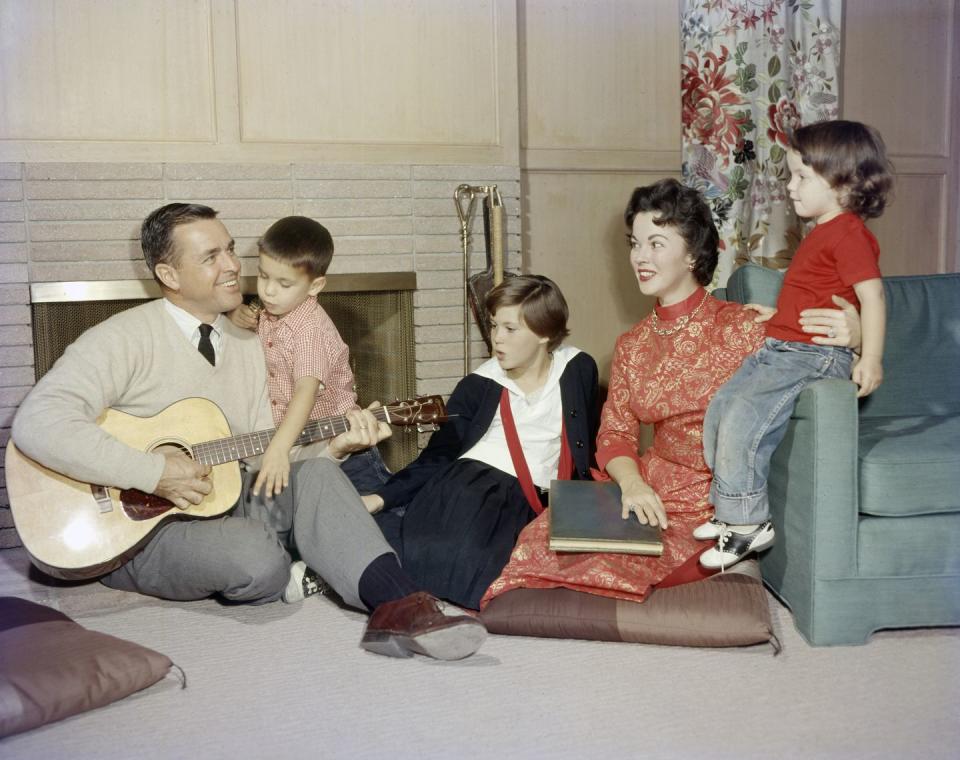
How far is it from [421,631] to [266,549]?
1.58 ft

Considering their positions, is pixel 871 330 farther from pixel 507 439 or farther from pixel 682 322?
pixel 507 439

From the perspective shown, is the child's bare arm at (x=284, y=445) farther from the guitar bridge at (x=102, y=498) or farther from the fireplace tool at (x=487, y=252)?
the fireplace tool at (x=487, y=252)

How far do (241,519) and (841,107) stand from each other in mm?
2816

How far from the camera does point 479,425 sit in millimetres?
2553

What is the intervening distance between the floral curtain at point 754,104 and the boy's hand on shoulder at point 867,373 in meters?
1.35

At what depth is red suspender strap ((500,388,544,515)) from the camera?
97.6 inches

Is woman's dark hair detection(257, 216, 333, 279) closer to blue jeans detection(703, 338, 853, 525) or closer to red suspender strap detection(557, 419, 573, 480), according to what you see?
red suspender strap detection(557, 419, 573, 480)

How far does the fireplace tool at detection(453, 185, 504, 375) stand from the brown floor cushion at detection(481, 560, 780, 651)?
1.22 m

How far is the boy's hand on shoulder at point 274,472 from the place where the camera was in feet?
7.30

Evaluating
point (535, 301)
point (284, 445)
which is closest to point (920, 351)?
point (535, 301)

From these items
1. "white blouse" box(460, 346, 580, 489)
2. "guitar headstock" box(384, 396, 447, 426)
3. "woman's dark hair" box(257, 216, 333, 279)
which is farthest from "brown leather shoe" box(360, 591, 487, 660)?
"woman's dark hair" box(257, 216, 333, 279)

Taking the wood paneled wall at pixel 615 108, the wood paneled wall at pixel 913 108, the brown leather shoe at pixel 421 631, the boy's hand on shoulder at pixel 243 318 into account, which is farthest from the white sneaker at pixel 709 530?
the wood paneled wall at pixel 913 108

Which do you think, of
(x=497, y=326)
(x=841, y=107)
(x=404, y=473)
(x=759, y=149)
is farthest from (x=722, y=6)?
(x=404, y=473)

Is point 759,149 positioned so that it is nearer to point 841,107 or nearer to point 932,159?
point 841,107
